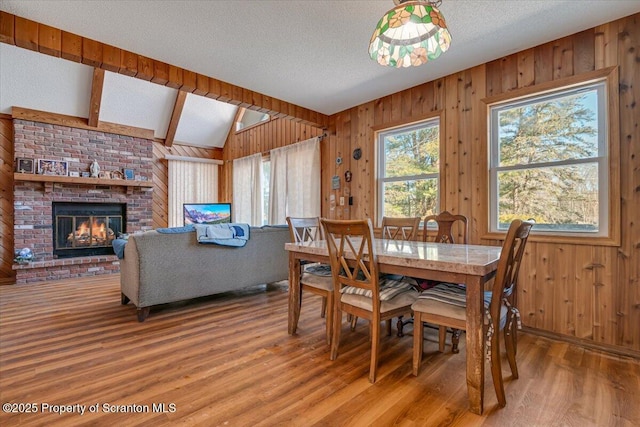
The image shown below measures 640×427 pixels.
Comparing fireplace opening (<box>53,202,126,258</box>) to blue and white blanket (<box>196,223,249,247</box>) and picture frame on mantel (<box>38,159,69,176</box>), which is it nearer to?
picture frame on mantel (<box>38,159,69,176</box>)

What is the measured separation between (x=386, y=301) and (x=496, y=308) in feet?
1.99

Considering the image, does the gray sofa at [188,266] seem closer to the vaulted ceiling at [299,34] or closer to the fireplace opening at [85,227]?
the vaulted ceiling at [299,34]

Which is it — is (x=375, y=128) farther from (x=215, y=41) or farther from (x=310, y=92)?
(x=215, y=41)

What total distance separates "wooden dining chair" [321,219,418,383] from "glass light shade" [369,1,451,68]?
1.02 metres

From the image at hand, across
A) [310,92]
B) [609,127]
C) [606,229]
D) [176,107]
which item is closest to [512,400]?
[606,229]

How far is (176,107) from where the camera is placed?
5.72 meters

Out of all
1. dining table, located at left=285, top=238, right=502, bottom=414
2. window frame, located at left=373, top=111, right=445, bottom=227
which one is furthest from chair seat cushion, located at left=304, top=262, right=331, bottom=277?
window frame, located at left=373, top=111, right=445, bottom=227

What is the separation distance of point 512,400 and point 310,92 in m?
3.44

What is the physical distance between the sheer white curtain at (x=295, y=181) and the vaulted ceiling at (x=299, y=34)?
993mm

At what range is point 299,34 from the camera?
101 inches

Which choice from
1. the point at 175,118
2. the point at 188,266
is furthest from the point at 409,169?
the point at 175,118

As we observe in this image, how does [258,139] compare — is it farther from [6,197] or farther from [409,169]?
[6,197]

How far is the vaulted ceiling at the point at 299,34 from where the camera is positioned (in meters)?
2.21

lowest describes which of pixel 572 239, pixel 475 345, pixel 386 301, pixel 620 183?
pixel 475 345
